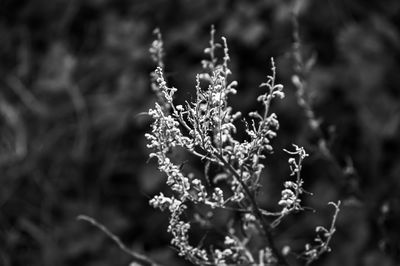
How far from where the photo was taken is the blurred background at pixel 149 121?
2.58 meters

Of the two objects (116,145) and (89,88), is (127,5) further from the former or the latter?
(116,145)

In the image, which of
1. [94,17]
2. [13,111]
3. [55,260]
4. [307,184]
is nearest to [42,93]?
[13,111]

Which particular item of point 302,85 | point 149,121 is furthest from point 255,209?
point 149,121

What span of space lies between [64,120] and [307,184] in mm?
1233

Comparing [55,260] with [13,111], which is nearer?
[55,260]

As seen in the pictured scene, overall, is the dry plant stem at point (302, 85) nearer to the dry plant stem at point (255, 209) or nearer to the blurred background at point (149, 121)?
the dry plant stem at point (255, 209)

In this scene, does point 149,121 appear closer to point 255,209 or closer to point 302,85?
point 302,85

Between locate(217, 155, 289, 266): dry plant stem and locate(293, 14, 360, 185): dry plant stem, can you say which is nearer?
locate(217, 155, 289, 266): dry plant stem

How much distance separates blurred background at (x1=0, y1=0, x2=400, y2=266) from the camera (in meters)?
2.58

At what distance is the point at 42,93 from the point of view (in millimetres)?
3123

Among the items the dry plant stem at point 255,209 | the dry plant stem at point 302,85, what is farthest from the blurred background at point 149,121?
the dry plant stem at point 255,209

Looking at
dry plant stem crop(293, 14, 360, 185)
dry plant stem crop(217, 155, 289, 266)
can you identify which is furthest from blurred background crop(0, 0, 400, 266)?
dry plant stem crop(217, 155, 289, 266)

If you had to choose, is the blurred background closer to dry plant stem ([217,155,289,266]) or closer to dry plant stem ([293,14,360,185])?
dry plant stem ([293,14,360,185])

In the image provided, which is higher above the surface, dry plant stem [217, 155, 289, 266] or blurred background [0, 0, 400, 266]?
blurred background [0, 0, 400, 266]
